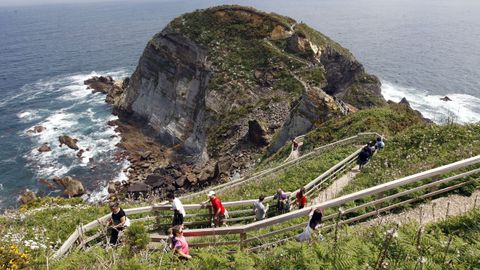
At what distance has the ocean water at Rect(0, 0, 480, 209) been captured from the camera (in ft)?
172

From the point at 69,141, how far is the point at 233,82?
84.7 feet

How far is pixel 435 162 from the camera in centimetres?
1467

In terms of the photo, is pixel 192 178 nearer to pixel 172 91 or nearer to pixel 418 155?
pixel 172 91

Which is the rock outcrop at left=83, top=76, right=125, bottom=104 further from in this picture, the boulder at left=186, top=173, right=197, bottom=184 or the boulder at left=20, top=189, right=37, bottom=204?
the boulder at left=186, top=173, right=197, bottom=184

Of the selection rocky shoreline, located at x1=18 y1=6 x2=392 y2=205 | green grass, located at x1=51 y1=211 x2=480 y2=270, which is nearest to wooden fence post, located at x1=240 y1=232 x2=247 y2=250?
green grass, located at x1=51 y1=211 x2=480 y2=270

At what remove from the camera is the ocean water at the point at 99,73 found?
52375 millimetres

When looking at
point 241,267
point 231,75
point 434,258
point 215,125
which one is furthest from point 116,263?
point 231,75

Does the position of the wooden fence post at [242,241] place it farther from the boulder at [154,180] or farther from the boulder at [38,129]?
the boulder at [38,129]

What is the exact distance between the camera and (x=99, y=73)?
94.4 m

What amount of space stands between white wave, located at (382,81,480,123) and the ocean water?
0.56 feet

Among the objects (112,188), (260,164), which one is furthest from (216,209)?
(112,188)

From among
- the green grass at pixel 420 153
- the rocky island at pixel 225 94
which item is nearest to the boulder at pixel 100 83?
the rocky island at pixel 225 94

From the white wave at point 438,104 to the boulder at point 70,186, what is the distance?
51181mm

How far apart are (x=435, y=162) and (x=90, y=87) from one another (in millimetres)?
79253
